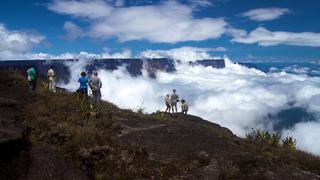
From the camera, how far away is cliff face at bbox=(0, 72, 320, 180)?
44.9 feet

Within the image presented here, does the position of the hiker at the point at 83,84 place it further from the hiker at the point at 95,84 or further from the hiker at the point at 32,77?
the hiker at the point at 32,77

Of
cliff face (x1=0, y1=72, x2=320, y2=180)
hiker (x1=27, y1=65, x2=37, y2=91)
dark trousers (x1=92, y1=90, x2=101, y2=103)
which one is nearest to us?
cliff face (x1=0, y1=72, x2=320, y2=180)

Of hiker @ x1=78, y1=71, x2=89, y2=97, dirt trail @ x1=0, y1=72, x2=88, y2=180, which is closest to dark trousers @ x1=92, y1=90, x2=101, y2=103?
hiker @ x1=78, y1=71, x2=89, y2=97

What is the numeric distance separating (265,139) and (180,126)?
218 inches

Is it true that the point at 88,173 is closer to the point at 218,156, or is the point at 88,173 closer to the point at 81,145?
the point at 81,145

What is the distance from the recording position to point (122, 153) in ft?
50.4

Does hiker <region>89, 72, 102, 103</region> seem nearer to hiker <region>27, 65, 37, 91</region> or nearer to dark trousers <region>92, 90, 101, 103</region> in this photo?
dark trousers <region>92, 90, 101, 103</region>

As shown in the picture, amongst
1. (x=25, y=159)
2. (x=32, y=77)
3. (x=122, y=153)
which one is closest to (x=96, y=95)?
(x=32, y=77)

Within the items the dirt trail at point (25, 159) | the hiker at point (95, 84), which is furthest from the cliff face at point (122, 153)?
the hiker at point (95, 84)

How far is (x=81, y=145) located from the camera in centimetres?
1521

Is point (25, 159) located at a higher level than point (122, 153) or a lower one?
lower

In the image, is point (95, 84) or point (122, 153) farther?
point (95, 84)

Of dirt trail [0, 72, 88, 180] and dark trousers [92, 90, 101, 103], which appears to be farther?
dark trousers [92, 90, 101, 103]

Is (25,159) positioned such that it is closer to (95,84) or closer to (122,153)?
(122,153)
